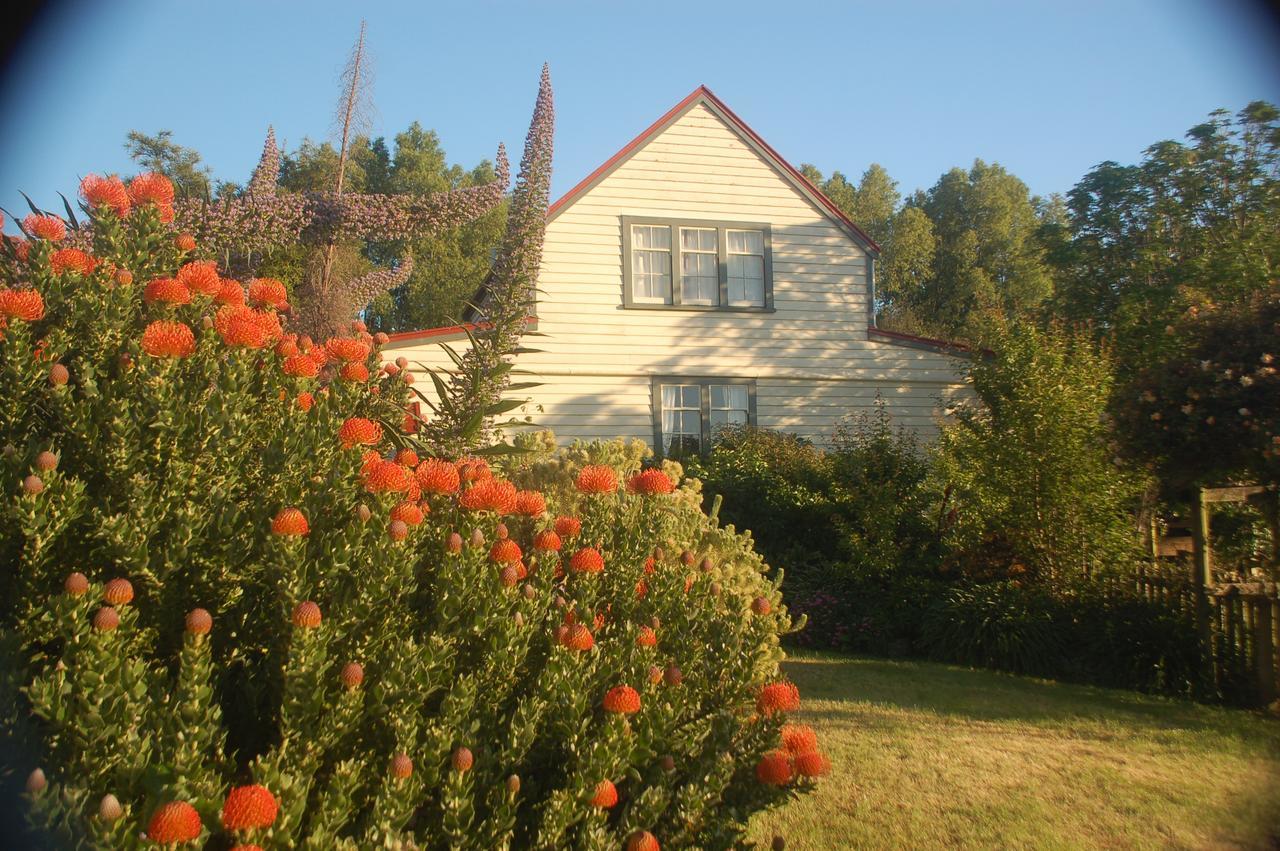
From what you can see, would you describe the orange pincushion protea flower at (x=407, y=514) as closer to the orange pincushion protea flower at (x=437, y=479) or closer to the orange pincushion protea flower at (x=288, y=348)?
the orange pincushion protea flower at (x=437, y=479)

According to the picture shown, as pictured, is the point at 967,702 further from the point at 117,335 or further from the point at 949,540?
the point at 117,335

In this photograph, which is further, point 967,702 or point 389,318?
point 389,318

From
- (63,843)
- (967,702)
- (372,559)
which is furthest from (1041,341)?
(63,843)

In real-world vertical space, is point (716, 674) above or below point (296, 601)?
below

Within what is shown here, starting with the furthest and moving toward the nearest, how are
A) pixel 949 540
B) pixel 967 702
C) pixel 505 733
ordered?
pixel 949 540
pixel 967 702
pixel 505 733

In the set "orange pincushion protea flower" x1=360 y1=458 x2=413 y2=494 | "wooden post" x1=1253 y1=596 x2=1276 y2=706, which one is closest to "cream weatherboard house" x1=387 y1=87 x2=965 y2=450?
"wooden post" x1=1253 y1=596 x2=1276 y2=706

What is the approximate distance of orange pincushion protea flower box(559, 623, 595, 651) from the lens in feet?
7.83

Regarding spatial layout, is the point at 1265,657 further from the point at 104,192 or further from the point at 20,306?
the point at 20,306

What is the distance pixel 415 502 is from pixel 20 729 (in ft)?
3.17

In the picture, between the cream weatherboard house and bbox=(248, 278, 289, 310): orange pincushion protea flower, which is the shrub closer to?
bbox=(248, 278, 289, 310): orange pincushion protea flower

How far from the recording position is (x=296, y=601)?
6.97 feet

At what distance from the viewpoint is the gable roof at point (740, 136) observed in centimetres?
1512

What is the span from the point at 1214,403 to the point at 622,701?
6.54 metres

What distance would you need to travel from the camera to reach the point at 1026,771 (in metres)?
5.59
